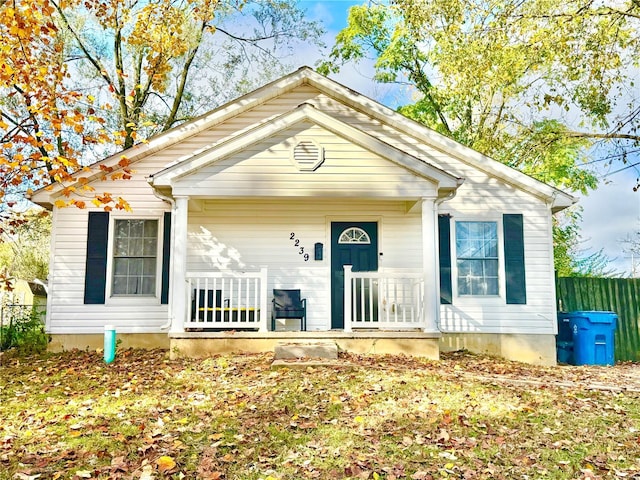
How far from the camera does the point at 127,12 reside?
13.7 metres

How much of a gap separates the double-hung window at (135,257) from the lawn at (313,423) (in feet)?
7.66

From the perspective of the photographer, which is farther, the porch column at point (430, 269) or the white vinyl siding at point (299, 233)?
the white vinyl siding at point (299, 233)

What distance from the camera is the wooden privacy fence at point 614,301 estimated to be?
11484 mm

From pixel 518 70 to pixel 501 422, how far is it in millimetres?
8860

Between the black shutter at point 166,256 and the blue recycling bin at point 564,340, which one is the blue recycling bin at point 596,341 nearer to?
the blue recycling bin at point 564,340

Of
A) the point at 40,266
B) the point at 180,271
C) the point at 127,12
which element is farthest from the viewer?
the point at 40,266

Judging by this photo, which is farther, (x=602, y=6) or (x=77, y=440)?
(x=602, y=6)

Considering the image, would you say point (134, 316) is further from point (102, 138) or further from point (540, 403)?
point (540, 403)

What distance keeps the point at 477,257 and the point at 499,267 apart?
45 cm

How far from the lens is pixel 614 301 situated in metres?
11.5

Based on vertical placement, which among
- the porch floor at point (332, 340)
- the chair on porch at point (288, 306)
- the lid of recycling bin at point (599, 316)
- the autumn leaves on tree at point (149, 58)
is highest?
the autumn leaves on tree at point (149, 58)

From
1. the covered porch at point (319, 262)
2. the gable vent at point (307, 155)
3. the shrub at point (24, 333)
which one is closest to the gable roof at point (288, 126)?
the gable vent at point (307, 155)

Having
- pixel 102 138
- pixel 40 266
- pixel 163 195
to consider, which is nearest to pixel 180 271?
pixel 163 195

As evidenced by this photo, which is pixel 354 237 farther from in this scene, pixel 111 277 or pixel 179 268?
pixel 111 277
